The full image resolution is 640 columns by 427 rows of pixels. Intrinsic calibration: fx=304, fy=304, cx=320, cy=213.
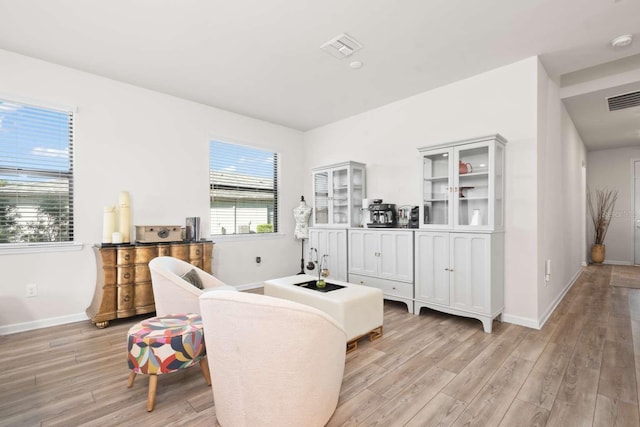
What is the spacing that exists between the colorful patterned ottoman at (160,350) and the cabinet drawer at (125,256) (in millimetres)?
1612

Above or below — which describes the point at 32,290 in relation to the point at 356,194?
below

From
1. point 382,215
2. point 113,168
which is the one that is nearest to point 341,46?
point 382,215

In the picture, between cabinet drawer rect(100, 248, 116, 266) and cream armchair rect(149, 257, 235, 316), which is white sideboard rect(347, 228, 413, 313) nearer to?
cream armchair rect(149, 257, 235, 316)

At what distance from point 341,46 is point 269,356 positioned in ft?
9.15

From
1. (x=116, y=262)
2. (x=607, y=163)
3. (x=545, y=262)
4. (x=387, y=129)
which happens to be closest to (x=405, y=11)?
(x=387, y=129)

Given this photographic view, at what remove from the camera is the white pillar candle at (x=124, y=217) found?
3.54 metres

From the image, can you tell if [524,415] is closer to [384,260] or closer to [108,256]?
[384,260]

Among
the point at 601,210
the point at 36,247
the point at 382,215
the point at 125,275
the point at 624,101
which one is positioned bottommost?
the point at 125,275

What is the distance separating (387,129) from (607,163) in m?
6.24

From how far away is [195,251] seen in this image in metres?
3.86

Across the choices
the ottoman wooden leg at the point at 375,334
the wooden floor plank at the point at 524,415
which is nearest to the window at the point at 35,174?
the ottoman wooden leg at the point at 375,334

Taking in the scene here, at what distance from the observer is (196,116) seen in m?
4.43

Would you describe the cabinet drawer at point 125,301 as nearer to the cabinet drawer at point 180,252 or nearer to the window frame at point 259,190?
the cabinet drawer at point 180,252

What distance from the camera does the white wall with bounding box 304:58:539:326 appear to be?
324cm
